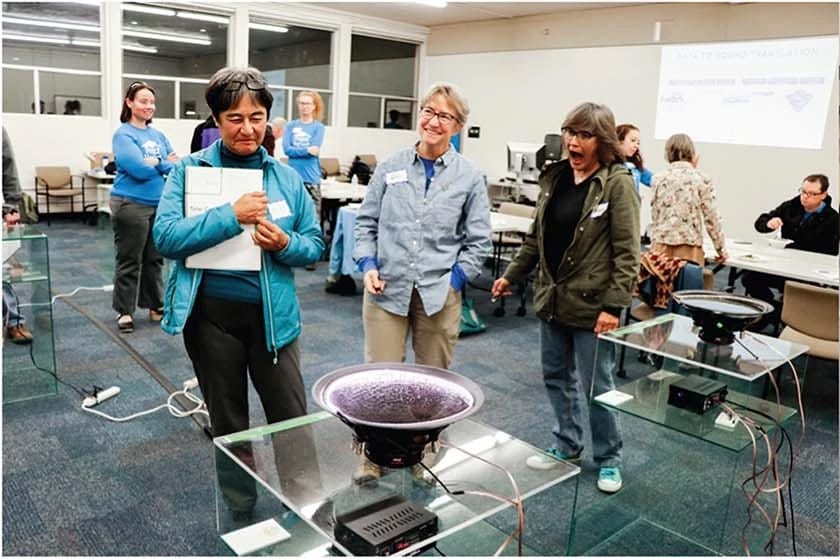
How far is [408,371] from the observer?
1249mm

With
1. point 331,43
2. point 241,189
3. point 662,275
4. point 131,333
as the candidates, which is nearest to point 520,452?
point 241,189

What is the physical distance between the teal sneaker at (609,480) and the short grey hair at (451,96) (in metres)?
1.41

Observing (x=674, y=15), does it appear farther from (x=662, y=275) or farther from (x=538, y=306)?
(x=538, y=306)

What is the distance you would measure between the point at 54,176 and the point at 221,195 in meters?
7.32

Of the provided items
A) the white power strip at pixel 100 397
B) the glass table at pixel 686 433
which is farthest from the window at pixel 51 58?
the glass table at pixel 686 433

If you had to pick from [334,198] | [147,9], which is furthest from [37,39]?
[334,198]

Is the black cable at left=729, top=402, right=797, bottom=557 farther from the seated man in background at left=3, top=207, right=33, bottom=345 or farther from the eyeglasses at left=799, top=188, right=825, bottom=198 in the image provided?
the seated man in background at left=3, top=207, right=33, bottom=345

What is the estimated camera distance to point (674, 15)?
7.93 metres

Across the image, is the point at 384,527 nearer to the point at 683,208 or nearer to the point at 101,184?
the point at 683,208

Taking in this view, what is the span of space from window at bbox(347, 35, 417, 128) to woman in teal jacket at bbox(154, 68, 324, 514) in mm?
9206

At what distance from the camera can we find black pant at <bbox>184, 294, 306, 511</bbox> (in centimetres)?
176

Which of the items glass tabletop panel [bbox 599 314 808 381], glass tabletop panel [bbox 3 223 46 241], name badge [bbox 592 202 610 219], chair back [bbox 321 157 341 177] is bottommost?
glass tabletop panel [bbox 599 314 808 381]

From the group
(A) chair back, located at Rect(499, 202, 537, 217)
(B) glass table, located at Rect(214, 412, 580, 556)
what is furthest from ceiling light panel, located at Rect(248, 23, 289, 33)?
(B) glass table, located at Rect(214, 412, 580, 556)

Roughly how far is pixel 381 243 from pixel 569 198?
0.68 meters
